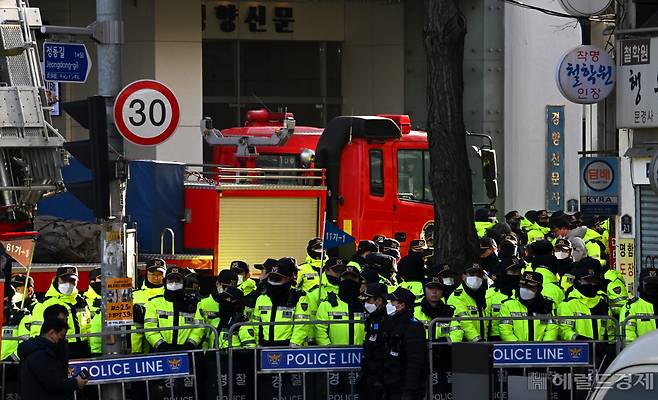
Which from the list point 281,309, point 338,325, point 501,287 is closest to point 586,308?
point 501,287

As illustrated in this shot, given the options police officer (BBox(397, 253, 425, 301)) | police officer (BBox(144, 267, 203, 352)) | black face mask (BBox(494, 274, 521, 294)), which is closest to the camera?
police officer (BBox(144, 267, 203, 352))

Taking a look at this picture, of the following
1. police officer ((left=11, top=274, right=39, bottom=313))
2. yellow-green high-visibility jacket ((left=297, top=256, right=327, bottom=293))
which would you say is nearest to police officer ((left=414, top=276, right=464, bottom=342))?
yellow-green high-visibility jacket ((left=297, top=256, right=327, bottom=293))

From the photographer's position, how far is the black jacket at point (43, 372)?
35.6 feet

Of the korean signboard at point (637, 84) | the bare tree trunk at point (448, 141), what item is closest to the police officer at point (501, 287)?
the bare tree trunk at point (448, 141)

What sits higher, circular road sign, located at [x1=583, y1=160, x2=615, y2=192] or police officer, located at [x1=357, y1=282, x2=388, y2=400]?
circular road sign, located at [x1=583, y1=160, x2=615, y2=192]

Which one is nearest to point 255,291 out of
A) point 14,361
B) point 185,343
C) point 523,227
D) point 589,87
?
point 185,343

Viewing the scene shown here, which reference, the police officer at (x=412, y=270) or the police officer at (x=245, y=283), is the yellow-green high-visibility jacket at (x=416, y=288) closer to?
the police officer at (x=412, y=270)

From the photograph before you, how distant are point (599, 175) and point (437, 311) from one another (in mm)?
5468

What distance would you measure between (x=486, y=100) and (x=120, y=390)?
66.9 feet

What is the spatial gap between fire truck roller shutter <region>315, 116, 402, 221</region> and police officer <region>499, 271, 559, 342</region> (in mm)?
7243

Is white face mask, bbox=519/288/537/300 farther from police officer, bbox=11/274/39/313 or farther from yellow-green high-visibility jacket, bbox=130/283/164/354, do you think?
police officer, bbox=11/274/39/313

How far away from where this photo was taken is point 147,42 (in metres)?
31.5

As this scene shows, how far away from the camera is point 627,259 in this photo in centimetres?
1844

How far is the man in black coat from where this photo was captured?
10859 mm
